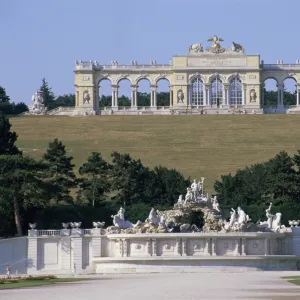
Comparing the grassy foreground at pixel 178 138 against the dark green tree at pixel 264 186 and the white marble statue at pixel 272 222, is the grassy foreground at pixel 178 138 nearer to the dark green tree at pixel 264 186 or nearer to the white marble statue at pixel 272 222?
the dark green tree at pixel 264 186

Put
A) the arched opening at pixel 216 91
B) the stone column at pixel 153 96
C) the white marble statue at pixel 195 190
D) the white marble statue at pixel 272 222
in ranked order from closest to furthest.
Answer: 1. the white marble statue at pixel 272 222
2. the white marble statue at pixel 195 190
3. the stone column at pixel 153 96
4. the arched opening at pixel 216 91

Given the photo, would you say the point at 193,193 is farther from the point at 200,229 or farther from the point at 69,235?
the point at 69,235

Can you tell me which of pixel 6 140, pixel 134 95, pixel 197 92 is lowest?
pixel 6 140

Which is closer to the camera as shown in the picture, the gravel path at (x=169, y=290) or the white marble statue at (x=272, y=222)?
the gravel path at (x=169, y=290)

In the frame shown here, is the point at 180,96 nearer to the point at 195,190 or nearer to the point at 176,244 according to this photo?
the point at 195,190

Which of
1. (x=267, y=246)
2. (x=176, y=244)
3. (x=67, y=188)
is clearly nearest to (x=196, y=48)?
(x=67, y=188)

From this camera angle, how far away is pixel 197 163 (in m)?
87.1

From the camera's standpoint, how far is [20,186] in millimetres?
65125

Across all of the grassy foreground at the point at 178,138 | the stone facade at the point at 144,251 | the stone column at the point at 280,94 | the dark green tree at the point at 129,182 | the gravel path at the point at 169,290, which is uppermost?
the stone column at the point at 280,94

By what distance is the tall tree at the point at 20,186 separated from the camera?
64.4 metres

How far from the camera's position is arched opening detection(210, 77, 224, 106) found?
127 metres

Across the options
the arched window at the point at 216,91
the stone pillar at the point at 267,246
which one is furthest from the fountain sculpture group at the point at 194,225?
the arched window at the point at 216,91

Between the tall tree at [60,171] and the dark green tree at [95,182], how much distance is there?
69 centimetres

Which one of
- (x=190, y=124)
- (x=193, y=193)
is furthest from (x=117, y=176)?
(x=190, y=124)
